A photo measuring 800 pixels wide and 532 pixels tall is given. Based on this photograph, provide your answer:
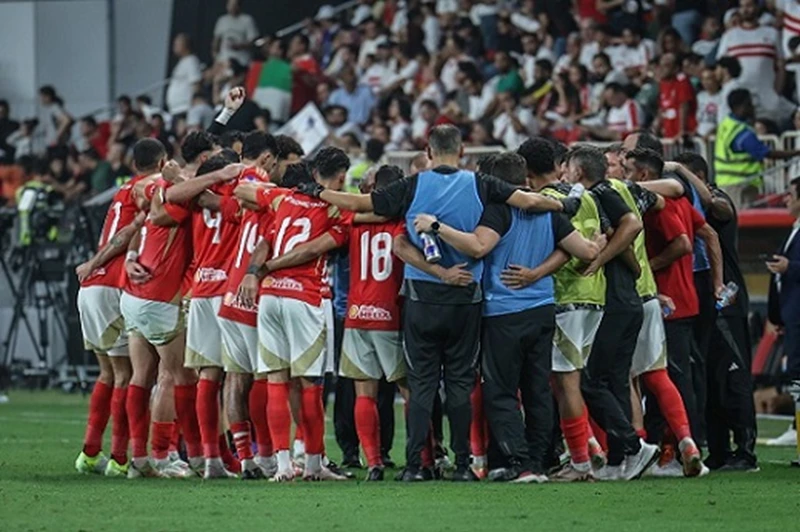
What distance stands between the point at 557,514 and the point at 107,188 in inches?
733

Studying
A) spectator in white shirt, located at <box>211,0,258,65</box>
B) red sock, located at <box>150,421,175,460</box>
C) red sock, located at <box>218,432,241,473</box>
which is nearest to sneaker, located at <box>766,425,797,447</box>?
red sock, located at <box>218,432,241,473</box>

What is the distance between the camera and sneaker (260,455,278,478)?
1380 cm

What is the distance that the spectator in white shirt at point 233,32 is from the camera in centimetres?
3198

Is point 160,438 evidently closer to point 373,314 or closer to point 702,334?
point 373,314

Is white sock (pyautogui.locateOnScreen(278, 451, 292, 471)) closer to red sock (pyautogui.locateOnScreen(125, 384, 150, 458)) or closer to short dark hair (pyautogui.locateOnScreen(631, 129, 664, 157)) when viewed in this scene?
red sock (pyautogui.locateOnScreen(125, 384, 150, 458))

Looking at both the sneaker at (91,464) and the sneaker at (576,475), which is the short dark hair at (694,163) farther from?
the sneaker at (91,464)

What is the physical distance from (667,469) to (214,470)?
10.4ft

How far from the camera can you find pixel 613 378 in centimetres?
1350

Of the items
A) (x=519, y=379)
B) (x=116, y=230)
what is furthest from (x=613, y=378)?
(x=116, y=230)

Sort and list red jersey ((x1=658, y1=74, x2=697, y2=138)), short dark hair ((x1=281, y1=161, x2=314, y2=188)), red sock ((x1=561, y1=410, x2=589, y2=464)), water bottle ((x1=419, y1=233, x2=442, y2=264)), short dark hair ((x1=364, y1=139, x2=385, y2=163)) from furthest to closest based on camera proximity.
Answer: short dark hair ((x1=364, y1=139, x2=385, y2=163)) → red jersey ((x1=658, y1=74, x2=697, y2=138)) → short dark hair ((x1=281, y1=161, x2=314, y2=188)) → red sock ((x1=561, y1=410, x2=589, y2=464)) → water bottle ((x1=419, y1=233, x2=442, y2=264))

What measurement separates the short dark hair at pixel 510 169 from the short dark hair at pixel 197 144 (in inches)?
87.9

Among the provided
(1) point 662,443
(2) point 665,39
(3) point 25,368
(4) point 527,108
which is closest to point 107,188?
(3) point 25,368

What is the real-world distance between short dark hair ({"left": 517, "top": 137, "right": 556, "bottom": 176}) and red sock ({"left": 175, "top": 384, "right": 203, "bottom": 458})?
2.85 meters

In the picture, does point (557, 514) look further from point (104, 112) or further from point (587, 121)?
point (104, 112)
